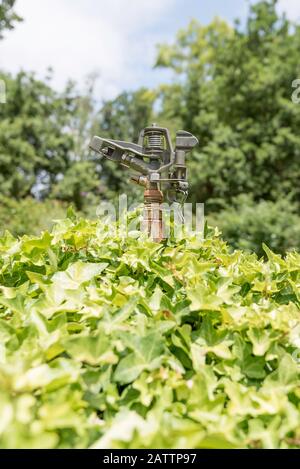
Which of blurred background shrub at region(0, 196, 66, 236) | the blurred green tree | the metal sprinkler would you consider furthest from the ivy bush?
the blurred green tree

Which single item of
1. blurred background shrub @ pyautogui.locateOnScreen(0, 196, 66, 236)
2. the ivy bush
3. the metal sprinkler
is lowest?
the ivy bush

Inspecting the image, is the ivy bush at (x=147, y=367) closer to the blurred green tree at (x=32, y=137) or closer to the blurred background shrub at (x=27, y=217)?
the blurred background shrub at (x=27, y=217)

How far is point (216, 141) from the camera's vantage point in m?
12.8

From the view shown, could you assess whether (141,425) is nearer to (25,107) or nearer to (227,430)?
(227,430)

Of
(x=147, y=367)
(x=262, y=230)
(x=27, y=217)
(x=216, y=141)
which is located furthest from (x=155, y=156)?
(x=216, y=141)

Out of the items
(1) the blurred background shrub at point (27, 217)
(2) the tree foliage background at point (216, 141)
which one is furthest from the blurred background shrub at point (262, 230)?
(1) the blurred background shrub at point (27, 217)

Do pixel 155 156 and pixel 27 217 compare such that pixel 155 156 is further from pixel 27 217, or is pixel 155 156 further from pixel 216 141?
pixel 216 141

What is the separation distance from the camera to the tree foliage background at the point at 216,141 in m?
10.2

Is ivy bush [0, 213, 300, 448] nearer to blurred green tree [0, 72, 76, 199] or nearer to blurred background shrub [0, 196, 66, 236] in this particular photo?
blurred background shrub [0, 196, 66, 236]

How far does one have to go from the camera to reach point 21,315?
1098 mm

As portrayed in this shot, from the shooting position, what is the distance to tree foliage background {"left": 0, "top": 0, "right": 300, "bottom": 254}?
10211 millimetres

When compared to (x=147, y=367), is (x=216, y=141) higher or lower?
higher

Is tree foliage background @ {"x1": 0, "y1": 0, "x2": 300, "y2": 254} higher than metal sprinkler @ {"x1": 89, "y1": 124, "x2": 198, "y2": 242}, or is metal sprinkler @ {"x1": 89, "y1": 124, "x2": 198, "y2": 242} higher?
tree foliage background @ {"x1": 0, "y1": 0, "x2": 300, "y2": 254}

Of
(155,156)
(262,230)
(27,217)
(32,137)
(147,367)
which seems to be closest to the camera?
(147,367)
